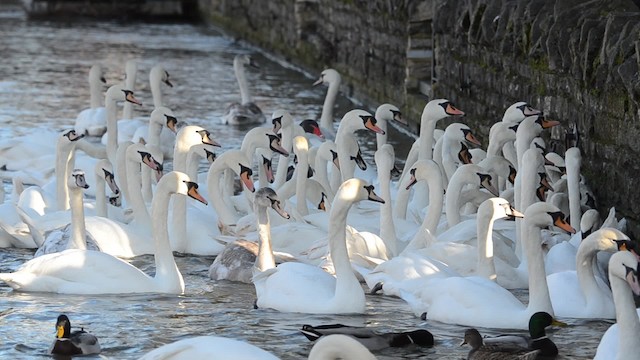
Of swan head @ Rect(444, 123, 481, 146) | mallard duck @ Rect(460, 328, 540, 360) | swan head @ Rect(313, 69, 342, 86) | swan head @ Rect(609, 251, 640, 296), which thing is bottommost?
mallard duck @ Rect(460, 328, 540, 360)

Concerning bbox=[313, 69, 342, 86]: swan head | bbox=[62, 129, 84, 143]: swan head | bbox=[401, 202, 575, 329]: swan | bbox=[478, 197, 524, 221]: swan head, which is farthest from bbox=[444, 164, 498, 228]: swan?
bbox=[313, 69, 342, 86]: swan head

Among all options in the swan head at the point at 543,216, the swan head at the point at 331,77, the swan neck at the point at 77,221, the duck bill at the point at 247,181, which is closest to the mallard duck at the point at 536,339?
the swan head at the point at 543,216

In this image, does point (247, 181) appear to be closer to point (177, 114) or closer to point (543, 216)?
point (543, 216)

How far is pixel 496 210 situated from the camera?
9344 millimetres

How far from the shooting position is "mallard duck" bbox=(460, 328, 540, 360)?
24.5 feet

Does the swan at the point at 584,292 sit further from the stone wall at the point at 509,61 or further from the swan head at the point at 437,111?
the swan head at the point at 437,111

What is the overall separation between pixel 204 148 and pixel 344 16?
1208cm

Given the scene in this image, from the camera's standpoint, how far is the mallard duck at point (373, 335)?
783 cm

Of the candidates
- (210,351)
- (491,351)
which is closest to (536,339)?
(491,351)

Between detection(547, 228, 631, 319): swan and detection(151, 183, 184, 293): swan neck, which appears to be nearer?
detection(547, 228, 631, 319): swan

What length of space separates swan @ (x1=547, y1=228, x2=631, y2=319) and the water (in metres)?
0.10

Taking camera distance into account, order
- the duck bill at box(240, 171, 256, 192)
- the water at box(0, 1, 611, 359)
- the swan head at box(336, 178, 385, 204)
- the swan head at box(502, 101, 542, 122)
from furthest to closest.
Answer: the swan head at box(502, 101, 542, 122) → the duck bill at box(240, 171, 256, 192) → the swan head at box(336, 178, 385, 204) → the water at box(0, 1, 611, 359)

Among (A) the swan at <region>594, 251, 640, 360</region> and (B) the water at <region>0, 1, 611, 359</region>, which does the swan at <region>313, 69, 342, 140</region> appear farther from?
(A) the swan at <region>594, 251, 640, 360</region>

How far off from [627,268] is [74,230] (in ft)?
13.7
